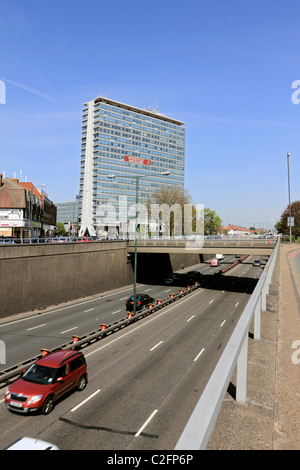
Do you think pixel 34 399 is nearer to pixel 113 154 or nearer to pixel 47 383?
pixel 47 383

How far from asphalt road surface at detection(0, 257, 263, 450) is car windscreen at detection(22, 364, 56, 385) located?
1213 mm

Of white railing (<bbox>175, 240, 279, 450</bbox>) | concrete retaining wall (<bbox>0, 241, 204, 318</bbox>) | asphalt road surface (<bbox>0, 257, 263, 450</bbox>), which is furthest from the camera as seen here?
concrete retaining wall (<bbox>0, 241, 204, 318</bbox>)

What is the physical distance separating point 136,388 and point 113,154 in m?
150

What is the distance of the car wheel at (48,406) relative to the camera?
12.2m

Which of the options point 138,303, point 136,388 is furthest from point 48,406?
point 138,303

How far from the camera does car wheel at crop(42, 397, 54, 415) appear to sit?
480 inches

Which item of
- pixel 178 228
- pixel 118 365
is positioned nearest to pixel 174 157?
pixel 178 228

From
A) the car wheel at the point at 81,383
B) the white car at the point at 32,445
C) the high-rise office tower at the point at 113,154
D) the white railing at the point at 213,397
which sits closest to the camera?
the white railing at the point at 213,397

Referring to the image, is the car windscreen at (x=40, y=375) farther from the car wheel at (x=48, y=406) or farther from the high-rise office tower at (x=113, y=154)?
the high-rise office tower at (x=113, y=154)

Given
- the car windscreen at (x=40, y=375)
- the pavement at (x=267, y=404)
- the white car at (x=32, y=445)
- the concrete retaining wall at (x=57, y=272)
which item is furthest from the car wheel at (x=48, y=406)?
the concrete retaining wall at (x=57, y=272)

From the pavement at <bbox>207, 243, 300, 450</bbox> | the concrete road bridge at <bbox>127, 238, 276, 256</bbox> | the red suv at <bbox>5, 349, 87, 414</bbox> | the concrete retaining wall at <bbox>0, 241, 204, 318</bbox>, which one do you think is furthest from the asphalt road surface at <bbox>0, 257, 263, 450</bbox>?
the concrete road bridge at <bbox>127, 238, 276, 256</bbox>

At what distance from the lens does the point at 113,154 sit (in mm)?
155625

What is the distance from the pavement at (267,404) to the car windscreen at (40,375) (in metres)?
8.65

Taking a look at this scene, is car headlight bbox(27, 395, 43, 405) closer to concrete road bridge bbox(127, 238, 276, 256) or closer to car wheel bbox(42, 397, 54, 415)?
car wheel bbox(42, 397, 54, 415)
